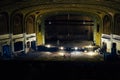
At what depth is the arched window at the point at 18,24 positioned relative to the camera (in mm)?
27795

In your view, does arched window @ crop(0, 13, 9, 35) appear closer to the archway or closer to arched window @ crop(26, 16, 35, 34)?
arched window @ crop(26, 16, 35, 34)

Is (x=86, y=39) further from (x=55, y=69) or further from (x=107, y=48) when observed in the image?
(x=55, y=69)

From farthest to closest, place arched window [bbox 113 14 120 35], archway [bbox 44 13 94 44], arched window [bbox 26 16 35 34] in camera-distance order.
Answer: archway [bbox 44 13 94 44] → arched window [bbox 26 16 35 34] → arched window [bbox 113 14 120 35]

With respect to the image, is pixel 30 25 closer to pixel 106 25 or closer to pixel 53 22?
pixel 53 22

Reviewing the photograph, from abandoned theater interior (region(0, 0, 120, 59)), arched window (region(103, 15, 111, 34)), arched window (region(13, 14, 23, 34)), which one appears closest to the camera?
abandoned theater interior (region(0, 0, 120, 59))

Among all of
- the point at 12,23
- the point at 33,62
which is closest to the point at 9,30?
the point at 12,23

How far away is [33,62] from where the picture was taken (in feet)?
31.7

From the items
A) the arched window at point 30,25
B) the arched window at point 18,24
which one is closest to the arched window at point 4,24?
the arched window at point 18,24

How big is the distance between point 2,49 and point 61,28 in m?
16.8

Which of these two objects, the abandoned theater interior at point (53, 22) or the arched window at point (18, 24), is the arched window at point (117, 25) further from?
the arched window at point (18, 24)

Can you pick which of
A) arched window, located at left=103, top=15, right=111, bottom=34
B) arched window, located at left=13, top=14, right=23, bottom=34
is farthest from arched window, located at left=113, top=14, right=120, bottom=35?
arched window, located at left=13, top=14, right=23, bottom=34

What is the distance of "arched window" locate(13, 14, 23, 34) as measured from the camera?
1094 inches

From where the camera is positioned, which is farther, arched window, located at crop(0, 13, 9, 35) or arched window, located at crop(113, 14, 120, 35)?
arched window, located at crop(113, 14, 120, 35)

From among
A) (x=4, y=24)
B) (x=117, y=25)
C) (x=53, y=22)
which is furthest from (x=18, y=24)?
(x=117, y=25)
